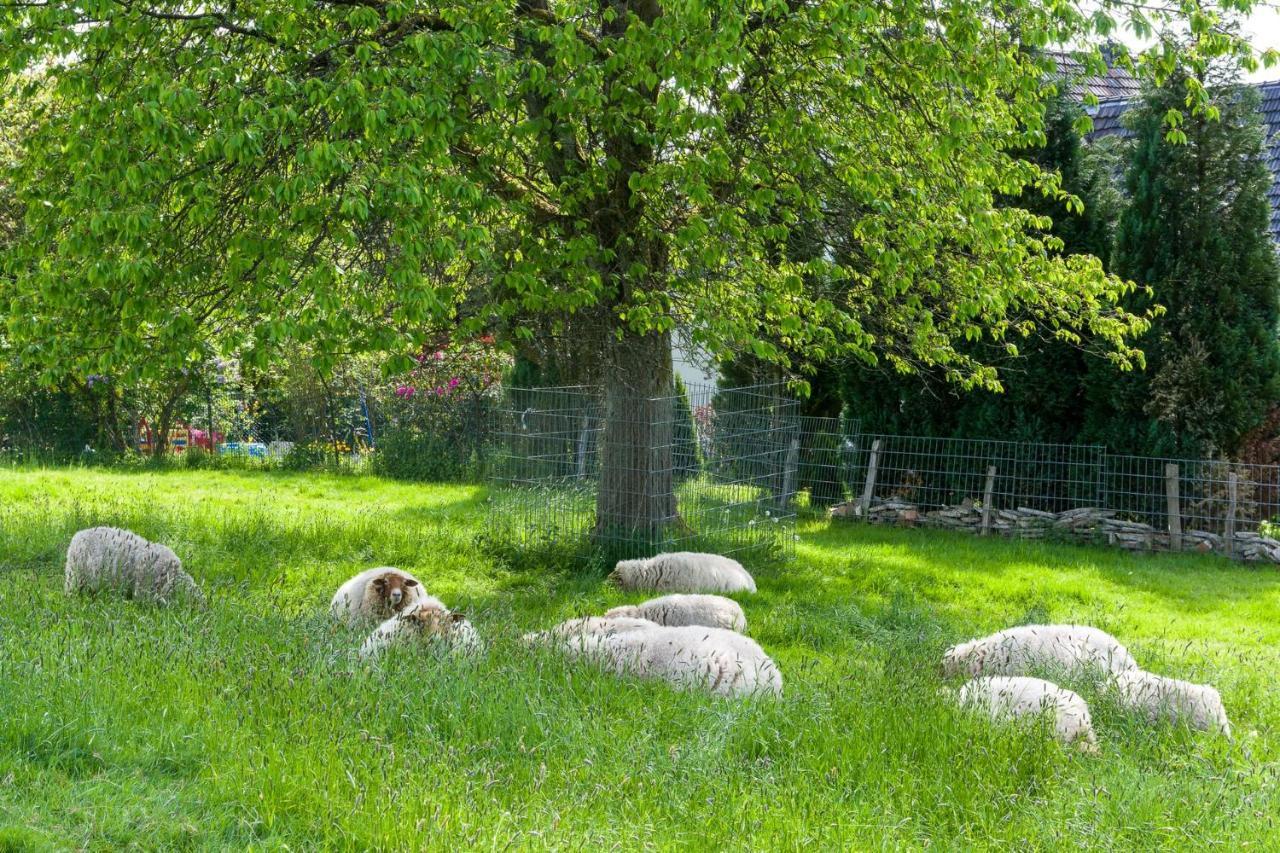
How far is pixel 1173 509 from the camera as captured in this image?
13.0 m

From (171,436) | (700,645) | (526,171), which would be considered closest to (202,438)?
(171,436)

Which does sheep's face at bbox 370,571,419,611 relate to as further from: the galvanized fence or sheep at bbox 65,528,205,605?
the galvanized fence

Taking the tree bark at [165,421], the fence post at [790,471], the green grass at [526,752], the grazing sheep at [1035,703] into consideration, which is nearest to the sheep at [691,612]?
the green grass at [526,752]

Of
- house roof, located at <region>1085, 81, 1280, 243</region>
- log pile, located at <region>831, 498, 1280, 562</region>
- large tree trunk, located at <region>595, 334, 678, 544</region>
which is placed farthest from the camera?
house roof, located at <region>1085, 81, 1280, 243</region>

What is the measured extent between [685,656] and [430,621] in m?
1.46

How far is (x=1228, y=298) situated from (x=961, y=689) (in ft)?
31.3

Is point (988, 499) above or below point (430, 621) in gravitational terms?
above

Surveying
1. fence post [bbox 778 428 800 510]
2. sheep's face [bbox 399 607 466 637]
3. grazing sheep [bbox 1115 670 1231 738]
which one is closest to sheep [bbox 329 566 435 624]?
sheep's face [bbox 399 607 466 637]

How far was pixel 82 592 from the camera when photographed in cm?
775

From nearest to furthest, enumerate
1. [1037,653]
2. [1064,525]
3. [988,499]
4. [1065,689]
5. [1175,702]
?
[1175,702] → [1065,689] → [1037,653] → [1064,525] → [988,499]

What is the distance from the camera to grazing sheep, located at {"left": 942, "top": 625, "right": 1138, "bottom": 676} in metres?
6.57

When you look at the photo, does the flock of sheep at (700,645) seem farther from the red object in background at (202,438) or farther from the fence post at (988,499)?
the red object in background at (202,438)

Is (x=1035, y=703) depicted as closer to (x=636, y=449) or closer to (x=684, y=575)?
(x=684, y=575)

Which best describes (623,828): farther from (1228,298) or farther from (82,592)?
(1228,298)
